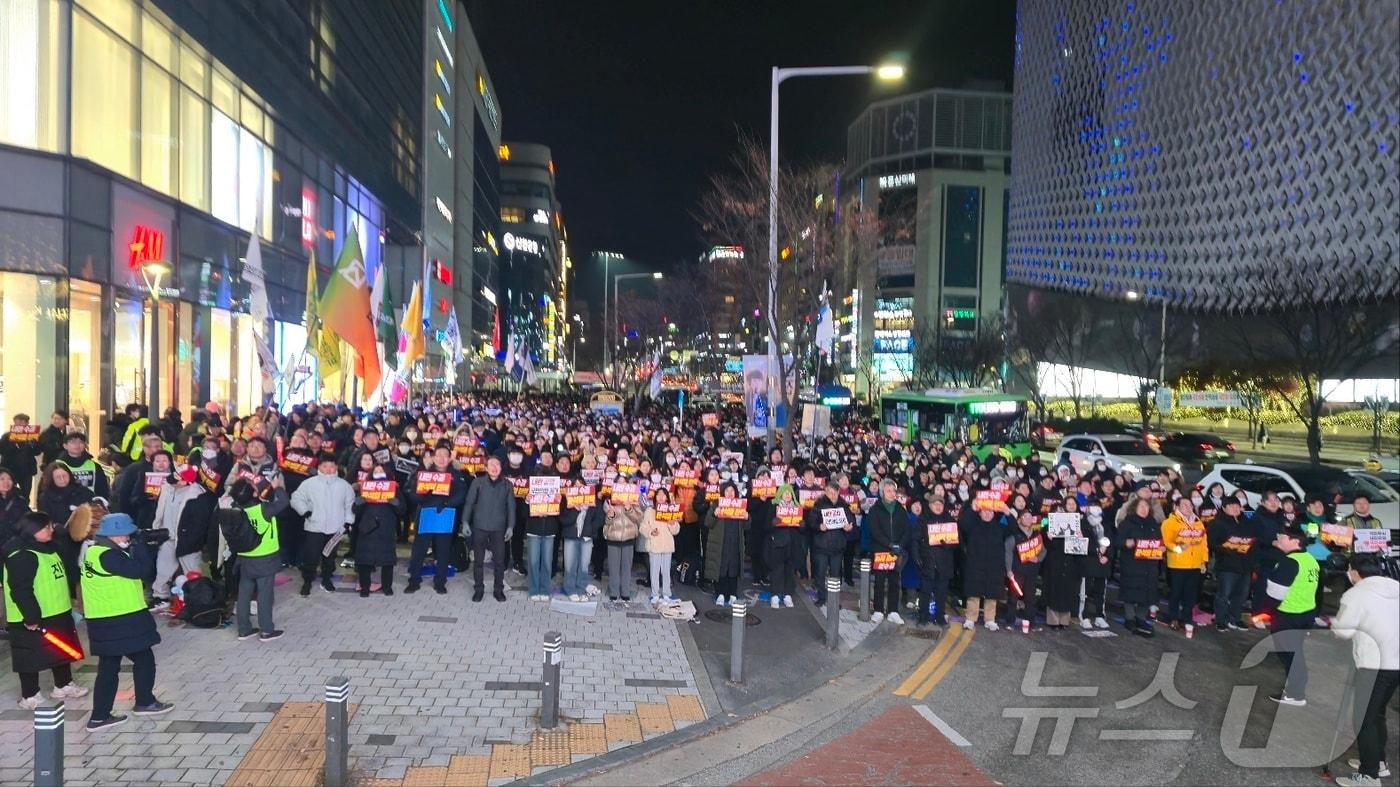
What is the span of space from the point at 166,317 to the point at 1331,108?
58361 mm

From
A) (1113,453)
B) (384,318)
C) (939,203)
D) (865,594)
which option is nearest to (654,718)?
(865,594)

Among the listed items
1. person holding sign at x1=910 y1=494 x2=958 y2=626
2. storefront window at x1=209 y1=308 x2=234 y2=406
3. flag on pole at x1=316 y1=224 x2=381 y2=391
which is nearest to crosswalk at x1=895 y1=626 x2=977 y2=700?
person holding sign at x1=910 y1=494 x2=958 y2=626

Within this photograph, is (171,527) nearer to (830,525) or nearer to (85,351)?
(830,525)

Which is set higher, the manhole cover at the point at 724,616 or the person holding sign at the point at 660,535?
the person holding sign at the point at 660,535

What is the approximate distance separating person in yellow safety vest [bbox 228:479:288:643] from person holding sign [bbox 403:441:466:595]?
2013 millimetres

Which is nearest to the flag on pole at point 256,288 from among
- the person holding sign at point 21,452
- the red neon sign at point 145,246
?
the person holding sign at point 21,452

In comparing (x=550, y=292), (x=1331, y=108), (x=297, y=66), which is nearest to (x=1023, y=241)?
(x=1331, y=108)

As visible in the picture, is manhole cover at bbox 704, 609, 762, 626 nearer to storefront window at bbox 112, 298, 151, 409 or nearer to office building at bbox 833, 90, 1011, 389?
storefront window at bbox 112, 298, 151, 409

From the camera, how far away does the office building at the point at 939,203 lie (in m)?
113

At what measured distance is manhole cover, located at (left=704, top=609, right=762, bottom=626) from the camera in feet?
33.6

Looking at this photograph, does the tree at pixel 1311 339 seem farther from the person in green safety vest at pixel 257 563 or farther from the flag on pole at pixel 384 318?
the person in green safety vest at pixel 257 563

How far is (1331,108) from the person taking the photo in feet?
159

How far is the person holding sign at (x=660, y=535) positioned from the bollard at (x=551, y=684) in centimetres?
390

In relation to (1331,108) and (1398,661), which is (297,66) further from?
(1331,108)
